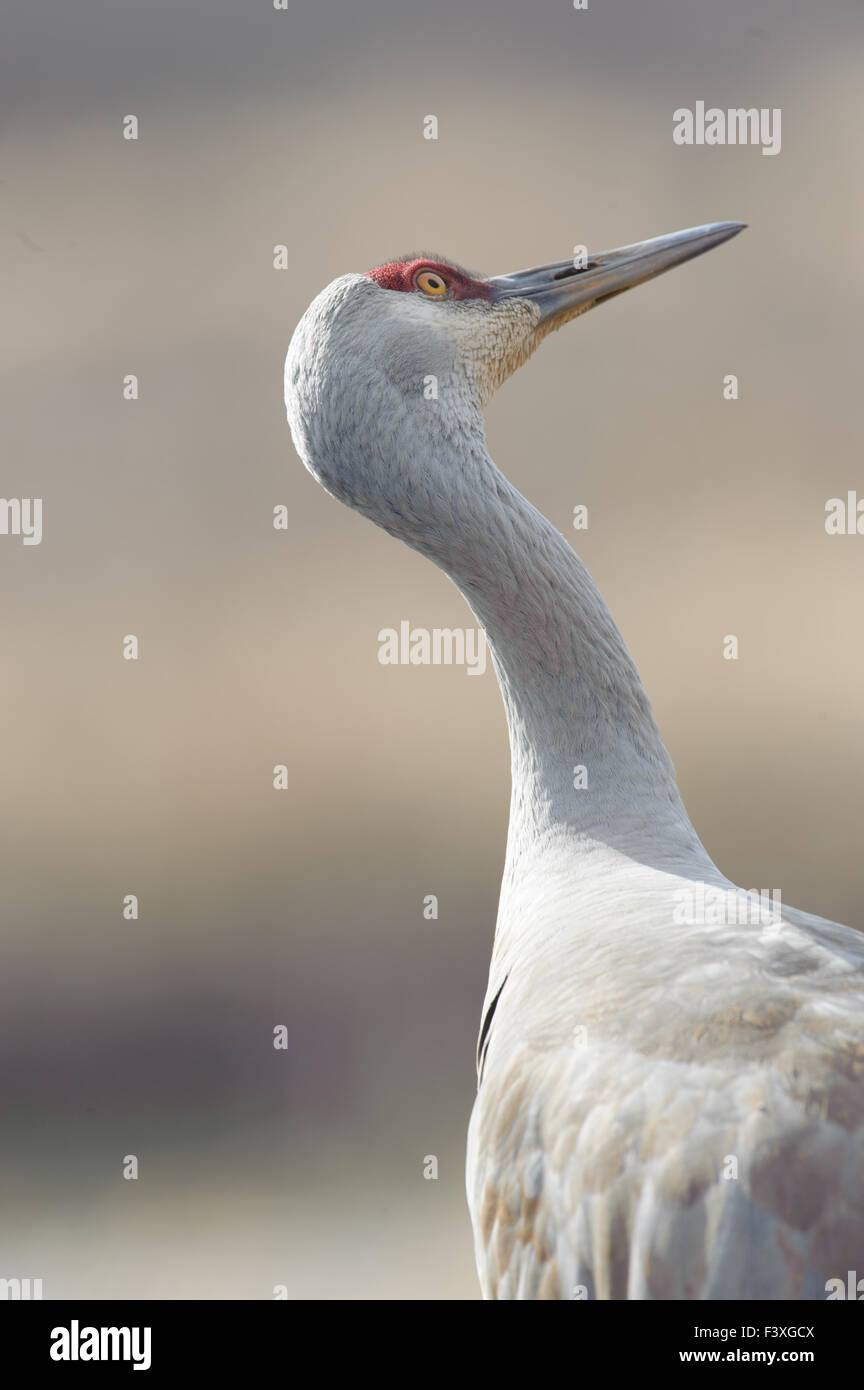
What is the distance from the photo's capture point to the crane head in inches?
70.7

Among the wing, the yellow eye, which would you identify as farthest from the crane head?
the wing

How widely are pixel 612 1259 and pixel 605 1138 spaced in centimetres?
13

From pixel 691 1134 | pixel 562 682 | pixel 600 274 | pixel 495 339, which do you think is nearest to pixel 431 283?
pixel 495 339

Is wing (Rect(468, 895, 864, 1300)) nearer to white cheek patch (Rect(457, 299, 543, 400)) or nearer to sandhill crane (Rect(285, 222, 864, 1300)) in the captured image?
sandhill crane (Rect(285, 222, 864, 1300))

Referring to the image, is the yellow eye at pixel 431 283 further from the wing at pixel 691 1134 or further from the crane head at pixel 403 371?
the wing at pixel 691 1134

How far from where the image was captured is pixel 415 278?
196 cm

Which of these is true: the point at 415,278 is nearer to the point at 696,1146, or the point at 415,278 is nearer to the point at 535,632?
the point at 535,632

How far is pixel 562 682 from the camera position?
190cm

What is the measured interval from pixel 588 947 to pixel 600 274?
107 centimetres

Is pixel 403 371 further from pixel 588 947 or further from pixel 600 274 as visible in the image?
pixel 588 947

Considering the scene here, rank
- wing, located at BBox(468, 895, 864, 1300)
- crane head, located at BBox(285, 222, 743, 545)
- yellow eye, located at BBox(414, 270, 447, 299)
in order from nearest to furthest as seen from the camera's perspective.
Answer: wing, located at BBox(468, 895, 864, 1300)
crane head, located at BBox(285, 222, 743, 545)
yellow eye, located at BBox(414, 270, 447, 299)

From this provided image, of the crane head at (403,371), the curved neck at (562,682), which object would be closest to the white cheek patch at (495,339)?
the crane head at (403,371)

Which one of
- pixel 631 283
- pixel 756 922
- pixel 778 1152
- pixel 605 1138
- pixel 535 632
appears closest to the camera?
pixel 778 1152

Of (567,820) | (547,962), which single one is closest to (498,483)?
(567,820)
